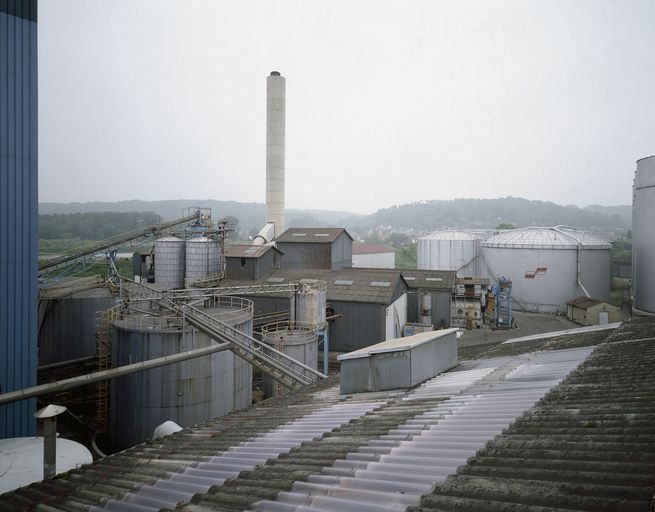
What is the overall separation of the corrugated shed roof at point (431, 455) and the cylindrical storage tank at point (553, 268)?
36.9 meters

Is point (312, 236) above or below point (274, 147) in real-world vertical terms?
below

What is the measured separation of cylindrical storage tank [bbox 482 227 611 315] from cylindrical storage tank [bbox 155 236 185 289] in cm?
3236

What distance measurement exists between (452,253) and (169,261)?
30829mm

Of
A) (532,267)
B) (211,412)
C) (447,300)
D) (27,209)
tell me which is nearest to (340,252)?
(447,300)

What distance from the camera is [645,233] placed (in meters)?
35.7

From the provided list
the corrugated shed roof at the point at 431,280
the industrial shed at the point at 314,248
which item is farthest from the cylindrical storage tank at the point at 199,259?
the corrugated shed roof at the point at 431,280

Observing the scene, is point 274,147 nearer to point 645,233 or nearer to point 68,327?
point 68,327

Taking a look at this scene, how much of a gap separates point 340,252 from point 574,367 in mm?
30549

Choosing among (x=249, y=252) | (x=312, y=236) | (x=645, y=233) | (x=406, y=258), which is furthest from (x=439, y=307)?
(x=406, y=258)

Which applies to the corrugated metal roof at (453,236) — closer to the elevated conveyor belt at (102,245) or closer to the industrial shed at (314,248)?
the industrial shed at (314,248)

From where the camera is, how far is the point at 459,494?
13.0 ft

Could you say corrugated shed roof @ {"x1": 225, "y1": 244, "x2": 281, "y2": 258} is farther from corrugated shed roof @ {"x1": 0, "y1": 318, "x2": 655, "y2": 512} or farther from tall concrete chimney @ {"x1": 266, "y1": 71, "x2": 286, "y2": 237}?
corrugated shed roof @ {"x1": 0, "y1": 318, "x2": 655, "y2": 512}

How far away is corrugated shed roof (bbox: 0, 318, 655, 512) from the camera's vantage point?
155 inches

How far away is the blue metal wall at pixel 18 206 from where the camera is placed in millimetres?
12031
